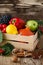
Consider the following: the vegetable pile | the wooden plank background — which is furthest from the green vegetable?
the wooden plank background

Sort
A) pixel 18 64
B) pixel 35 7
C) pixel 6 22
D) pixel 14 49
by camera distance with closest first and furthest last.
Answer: pixel 18 64, pixel 14 49, pixel 6 22, pixel 35 7

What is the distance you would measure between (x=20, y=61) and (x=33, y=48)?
0.15 meters

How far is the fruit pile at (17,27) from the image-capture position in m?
1.15

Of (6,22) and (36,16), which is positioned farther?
(36,16)

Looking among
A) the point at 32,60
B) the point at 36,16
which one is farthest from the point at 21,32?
the point at 36,16

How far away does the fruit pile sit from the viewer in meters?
1.15

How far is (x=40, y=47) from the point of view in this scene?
1177 mm

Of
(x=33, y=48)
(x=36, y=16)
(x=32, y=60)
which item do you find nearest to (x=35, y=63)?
(x=32, y=60)

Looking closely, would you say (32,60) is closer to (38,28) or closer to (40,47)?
(40,47)

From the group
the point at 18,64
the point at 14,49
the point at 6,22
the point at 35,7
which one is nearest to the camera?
the point at 18,64

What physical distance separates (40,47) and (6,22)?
0.85 ft

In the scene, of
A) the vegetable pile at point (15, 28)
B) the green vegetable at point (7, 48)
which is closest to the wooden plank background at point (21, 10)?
the vegetable pile at point (15, 28)

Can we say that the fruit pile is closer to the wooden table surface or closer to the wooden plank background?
the wooden table surface

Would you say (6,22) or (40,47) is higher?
(6,22)
